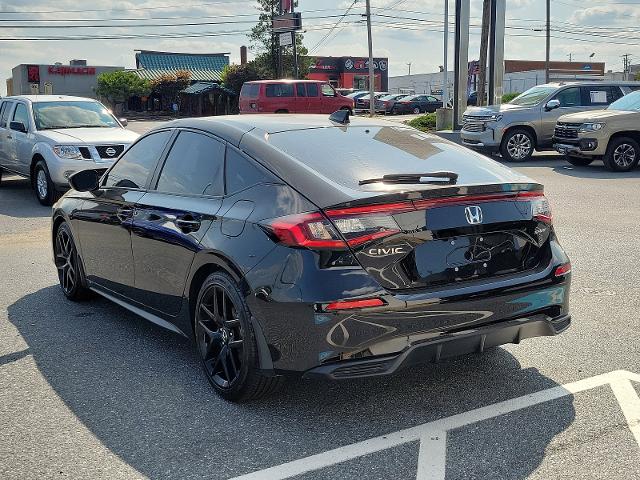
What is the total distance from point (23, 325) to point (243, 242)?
2.68 meters

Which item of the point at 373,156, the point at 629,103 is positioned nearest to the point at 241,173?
the point at 373,156

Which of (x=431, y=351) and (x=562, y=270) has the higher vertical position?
(x=562, y=270)

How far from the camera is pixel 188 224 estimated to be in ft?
14.6

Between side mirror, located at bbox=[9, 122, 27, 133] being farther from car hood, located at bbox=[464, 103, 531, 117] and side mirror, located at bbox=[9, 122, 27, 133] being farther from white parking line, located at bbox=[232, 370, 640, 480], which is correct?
white parking line, located at bbox=[232, 370, 640, 480]

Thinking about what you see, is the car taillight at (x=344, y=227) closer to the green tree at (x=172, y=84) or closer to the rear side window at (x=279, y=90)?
the rear side window at (x=279, y=90)

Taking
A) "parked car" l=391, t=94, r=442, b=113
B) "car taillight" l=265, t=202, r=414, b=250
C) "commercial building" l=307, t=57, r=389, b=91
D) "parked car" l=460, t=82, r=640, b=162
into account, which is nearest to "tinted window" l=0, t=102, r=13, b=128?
"parked car" l=460, t=82, r=640, b=162

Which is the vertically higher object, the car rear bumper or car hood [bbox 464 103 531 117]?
car hood [bbox 464 103 531 117]

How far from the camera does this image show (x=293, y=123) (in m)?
4.84

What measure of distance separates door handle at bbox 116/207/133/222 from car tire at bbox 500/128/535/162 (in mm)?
14492

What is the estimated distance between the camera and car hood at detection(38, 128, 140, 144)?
484 inches

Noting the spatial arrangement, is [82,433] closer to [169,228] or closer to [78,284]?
[169,228]

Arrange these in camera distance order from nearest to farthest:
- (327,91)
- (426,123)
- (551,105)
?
(551,105) < (426,123) < (327,91)

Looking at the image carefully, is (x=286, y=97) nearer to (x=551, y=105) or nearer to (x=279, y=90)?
(x=279, y=90)

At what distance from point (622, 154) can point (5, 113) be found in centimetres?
1246
